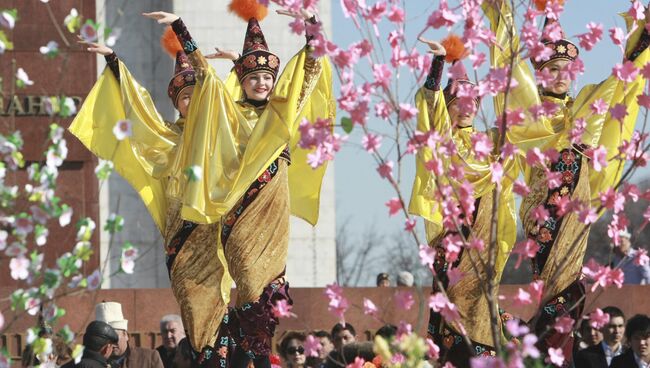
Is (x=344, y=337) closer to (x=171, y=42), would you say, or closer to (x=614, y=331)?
(x=614, y=331)

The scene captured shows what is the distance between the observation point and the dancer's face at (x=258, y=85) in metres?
9.84

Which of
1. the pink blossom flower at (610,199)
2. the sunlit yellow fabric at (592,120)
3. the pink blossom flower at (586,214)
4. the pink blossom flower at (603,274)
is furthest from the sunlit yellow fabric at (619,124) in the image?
the pink blossom flower at (586,214)

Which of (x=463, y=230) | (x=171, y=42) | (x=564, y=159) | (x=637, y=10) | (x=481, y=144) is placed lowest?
(x=463, y=230)

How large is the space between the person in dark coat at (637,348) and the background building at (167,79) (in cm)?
644

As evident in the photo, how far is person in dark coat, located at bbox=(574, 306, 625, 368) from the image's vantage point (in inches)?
422

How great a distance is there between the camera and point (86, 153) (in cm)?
1572

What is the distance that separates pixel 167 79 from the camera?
669 inches

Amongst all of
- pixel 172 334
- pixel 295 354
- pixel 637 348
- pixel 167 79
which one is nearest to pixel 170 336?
pixel 172 334

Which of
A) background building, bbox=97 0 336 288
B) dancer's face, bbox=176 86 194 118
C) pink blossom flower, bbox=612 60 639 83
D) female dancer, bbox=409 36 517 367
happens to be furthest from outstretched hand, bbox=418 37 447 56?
background building, bbox=97 0 336 288

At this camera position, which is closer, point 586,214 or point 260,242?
point 586,214

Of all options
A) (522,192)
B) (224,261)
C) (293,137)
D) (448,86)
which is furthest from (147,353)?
(522,192)

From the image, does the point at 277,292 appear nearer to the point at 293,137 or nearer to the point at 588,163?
the point at 293,137

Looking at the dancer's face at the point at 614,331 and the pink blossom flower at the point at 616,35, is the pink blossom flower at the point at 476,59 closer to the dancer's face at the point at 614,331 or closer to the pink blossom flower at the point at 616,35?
the pink blossom flower at the point at 616,35

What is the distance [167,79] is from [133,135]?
677 centimetres
